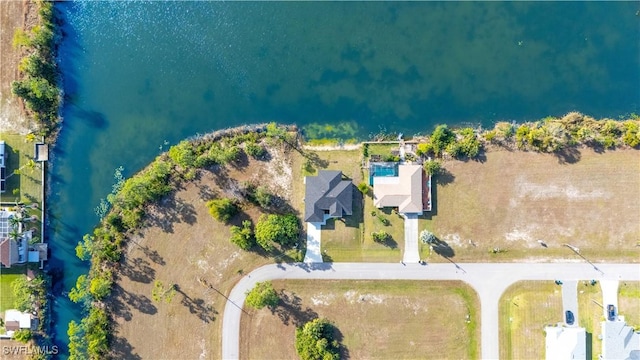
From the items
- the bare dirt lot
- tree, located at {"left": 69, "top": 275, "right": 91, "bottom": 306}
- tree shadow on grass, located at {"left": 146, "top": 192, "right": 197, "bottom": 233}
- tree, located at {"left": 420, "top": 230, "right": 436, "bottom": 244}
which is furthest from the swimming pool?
the bare dirt lot

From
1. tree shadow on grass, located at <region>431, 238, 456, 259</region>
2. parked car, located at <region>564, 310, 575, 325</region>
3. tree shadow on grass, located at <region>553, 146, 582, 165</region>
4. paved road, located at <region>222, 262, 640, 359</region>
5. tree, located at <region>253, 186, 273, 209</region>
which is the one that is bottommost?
parked car, located at <region>564, 310, 575, 325</region>

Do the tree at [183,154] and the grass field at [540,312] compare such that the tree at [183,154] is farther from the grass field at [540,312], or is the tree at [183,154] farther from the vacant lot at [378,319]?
the grass field at [540,312]

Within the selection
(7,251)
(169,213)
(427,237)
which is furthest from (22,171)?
(427,237)

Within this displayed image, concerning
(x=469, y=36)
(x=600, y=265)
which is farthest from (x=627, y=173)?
(x=469, y=36)

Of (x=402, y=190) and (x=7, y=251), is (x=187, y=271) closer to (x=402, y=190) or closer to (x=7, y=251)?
(x=7, y=251)

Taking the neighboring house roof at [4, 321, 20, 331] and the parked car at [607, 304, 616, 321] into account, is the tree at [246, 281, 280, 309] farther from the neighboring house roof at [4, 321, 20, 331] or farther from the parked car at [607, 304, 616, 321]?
the parked car at [607, 304, 616, 321]

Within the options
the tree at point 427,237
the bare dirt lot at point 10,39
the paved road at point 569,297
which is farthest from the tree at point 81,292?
the paved road at point 569,297

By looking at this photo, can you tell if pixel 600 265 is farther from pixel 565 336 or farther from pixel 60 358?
pixel 60 358
